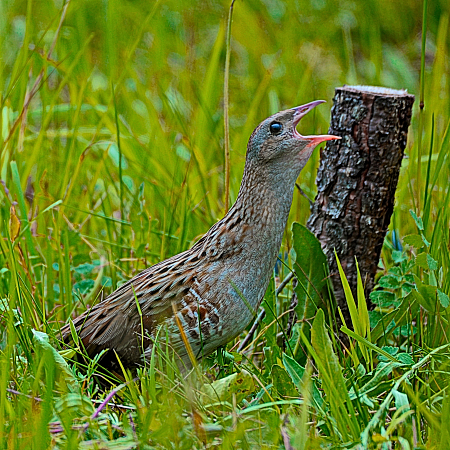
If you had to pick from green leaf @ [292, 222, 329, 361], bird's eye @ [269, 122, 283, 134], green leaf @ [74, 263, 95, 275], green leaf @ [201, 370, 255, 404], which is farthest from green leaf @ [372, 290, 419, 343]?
green leaf @ [74, 263, 95, 275]

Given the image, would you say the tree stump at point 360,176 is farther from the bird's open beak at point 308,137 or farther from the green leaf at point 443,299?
the green leaf at point 443,299

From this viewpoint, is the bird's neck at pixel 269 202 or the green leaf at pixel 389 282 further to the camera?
the green leaf at pixel 389 282

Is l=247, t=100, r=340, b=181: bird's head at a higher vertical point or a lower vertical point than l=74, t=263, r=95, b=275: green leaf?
higher

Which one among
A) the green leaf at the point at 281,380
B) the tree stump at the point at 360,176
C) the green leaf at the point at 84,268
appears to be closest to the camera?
the green leaf at the point at 281,380

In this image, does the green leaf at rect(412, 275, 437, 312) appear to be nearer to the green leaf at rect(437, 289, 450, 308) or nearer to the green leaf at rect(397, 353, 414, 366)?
the green leaf at rect(437, 289, 450, 308)

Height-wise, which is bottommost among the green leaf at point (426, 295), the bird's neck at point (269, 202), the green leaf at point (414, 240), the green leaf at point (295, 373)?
the green leaf at point (295, 373)

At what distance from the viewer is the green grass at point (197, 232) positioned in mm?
1855

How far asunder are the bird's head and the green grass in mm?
352

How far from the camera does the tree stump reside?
2.59 meters

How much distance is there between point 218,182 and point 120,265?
1266 millimetres

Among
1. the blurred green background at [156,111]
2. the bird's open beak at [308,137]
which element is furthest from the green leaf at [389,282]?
the bird's open beak at [308,137]

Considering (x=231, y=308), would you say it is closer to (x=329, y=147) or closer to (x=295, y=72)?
(x=329, y=147)

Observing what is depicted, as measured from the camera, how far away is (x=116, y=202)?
13.4ft

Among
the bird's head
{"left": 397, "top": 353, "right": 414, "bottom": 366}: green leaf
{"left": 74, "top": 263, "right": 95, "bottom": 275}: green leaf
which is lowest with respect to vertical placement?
{"left": 397, "top": 353, "right": 414, "bottom": 366}: green leaf
